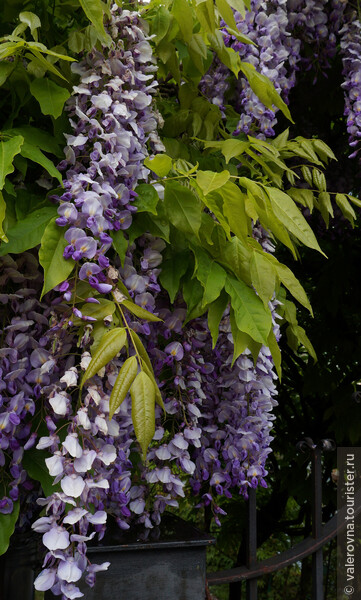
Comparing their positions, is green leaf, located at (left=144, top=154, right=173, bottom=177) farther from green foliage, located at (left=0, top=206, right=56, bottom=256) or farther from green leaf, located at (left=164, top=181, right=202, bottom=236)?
green foliage, located at (left=0, top=206, right=56, bottom=256)

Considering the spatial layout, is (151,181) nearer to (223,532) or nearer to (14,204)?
(14,204)

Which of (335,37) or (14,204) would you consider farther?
(335,37)

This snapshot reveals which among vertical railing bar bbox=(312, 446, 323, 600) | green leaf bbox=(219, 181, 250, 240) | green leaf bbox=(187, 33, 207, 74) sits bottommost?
vertical railing bar bbox=(312, 446, 323, 600)

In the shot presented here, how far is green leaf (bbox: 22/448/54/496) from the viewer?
3.53 feet

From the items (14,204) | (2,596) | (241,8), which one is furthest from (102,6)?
(2,596)

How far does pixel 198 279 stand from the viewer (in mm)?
1136

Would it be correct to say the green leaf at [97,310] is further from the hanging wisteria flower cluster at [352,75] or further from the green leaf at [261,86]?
the hanging wisteria flower cluster at [352,75]

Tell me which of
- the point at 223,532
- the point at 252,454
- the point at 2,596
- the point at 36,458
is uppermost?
the point at 36,458

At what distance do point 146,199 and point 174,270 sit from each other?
174mm

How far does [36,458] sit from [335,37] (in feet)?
5.67

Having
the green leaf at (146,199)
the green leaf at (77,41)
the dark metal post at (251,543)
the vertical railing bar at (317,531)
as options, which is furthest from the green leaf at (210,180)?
the vertical railing bar at (317,531)

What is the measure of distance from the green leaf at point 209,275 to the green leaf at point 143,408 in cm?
24

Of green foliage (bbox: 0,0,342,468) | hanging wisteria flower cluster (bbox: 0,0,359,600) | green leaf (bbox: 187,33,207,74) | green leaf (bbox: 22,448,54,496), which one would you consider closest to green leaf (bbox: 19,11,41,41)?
green foliage (bbox: 0,0,342,468)

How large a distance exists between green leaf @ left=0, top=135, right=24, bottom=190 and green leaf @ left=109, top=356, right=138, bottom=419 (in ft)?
1.07
